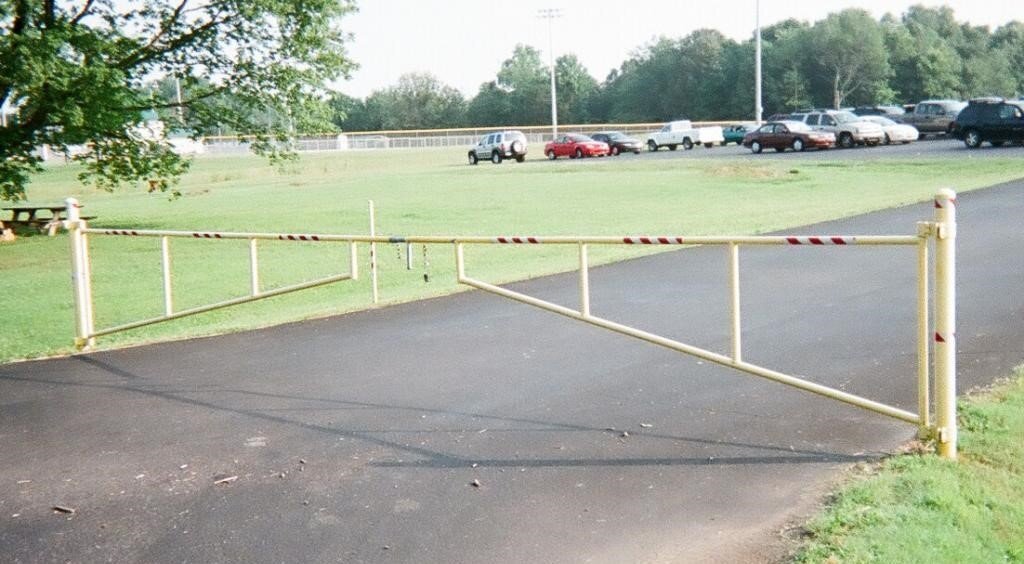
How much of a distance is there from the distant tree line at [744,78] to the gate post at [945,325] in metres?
96.6

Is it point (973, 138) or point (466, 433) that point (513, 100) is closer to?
point (973, 138)

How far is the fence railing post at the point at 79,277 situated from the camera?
36.0 feet

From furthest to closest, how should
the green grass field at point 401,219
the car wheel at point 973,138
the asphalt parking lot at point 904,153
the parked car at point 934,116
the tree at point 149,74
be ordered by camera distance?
1. the parked car at point 934,116
2. the car wheel at point 973,138
3. the asphalt parking lot at point 904,153
4. the tree at point 149,74
5. the green grass field at point 401,219

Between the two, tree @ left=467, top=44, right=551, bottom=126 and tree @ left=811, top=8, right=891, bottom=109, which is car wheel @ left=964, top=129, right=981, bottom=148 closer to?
tree @ left=811, top=8, right=891, bottom=109

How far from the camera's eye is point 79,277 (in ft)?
36.1

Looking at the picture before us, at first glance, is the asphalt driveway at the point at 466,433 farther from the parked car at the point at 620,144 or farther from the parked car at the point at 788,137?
the parked car at the point at 620,144

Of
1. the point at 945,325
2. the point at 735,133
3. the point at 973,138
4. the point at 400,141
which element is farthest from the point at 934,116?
the point at 400,141

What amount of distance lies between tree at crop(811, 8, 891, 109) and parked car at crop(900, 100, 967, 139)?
153ft

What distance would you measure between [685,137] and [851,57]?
4375cm

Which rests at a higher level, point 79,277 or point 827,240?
point 827,240

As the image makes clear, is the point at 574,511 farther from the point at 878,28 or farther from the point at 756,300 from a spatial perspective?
the point at 878,28

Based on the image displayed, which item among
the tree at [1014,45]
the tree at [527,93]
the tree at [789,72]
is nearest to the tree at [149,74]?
the tree at [789,72]

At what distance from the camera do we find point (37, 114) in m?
25.5

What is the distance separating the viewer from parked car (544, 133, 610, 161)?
196ft
